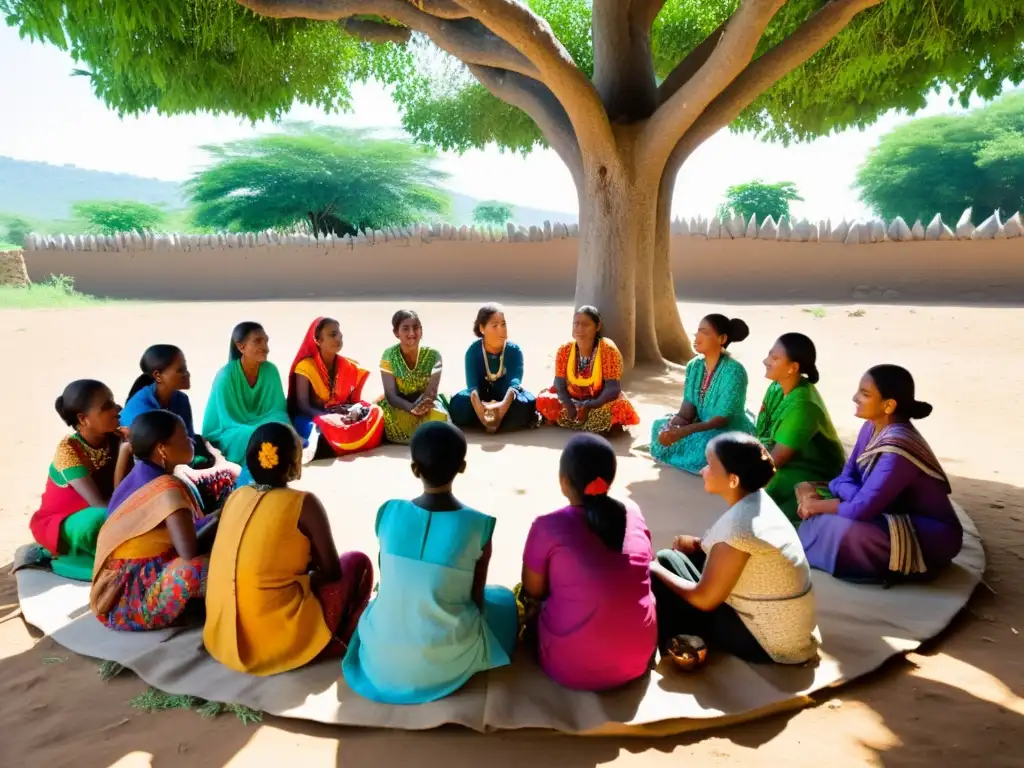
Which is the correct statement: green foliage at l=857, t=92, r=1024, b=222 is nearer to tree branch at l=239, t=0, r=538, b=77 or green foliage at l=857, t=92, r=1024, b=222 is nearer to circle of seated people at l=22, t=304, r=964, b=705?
tree branch at l=239, t=0, r=538, b=77

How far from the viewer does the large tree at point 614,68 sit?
6.55 metres

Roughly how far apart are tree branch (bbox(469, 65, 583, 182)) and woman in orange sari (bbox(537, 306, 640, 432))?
265 cm

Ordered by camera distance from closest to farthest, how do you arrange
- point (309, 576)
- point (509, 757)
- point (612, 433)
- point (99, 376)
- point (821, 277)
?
point (509, 757), point (309, 576), point (612, 433), point (99, 376), point (821, 277)

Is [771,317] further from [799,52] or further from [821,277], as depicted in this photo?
[799,52]

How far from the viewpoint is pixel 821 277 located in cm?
1303

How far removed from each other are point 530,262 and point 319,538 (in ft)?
41.1

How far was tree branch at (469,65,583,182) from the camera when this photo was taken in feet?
25.7

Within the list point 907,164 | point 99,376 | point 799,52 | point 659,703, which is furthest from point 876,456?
point 907,164

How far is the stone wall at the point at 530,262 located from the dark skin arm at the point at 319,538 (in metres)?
11.7

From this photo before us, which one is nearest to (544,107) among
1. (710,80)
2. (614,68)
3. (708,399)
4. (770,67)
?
(614,68)

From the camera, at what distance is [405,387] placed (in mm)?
5883

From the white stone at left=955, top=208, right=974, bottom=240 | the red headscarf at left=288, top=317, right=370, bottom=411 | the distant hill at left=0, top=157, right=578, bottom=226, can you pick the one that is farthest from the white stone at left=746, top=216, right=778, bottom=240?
the distant hill at left=0, top=157, right=578, bottom=226

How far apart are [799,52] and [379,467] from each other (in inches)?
208

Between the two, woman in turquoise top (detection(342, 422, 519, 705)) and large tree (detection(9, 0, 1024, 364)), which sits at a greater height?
large tree (detection(9, 0, 1024, 364))
